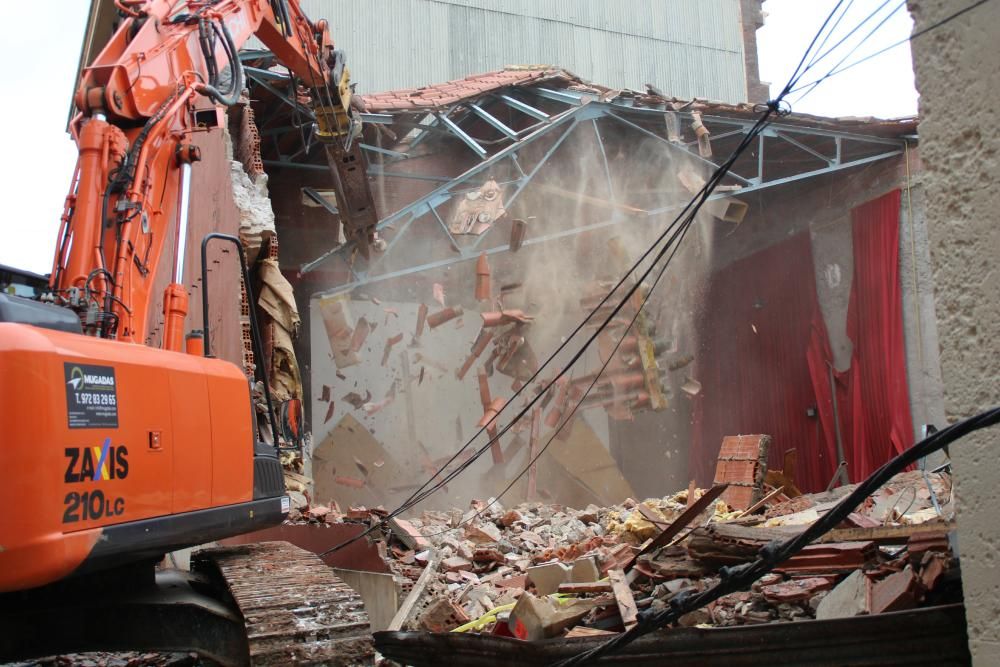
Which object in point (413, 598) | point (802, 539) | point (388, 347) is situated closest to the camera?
point (802, 539)

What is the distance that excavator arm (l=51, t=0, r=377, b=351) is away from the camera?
482 cm

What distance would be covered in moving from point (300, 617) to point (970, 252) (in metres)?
3.49

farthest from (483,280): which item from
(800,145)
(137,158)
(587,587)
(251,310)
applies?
(137,158)

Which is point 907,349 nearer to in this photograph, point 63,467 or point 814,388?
point 814,388

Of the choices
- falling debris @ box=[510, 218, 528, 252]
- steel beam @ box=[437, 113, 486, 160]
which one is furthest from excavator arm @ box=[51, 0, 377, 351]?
falling debris @ box=[510, 218, 528, 252]

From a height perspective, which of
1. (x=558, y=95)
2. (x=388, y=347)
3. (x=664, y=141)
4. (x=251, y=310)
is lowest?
(x=251, y=310)

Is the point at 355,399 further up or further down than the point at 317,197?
further down

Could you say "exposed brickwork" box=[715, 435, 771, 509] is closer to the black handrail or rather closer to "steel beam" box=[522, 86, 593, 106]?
the black handrail

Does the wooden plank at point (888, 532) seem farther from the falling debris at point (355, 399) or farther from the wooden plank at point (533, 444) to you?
the falling debris at point (355, 399)

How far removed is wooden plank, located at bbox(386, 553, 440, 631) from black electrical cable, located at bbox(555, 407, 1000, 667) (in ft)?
9.87

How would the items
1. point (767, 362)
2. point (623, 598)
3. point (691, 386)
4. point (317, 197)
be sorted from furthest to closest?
point (691, 386) < point (767, 362) < point (317, 197) < point (623, 598)

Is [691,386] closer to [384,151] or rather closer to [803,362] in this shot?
[803,362]

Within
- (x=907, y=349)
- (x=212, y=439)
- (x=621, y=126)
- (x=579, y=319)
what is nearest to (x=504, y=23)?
(x=621, y=126)

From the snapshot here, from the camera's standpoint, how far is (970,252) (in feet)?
8.85
